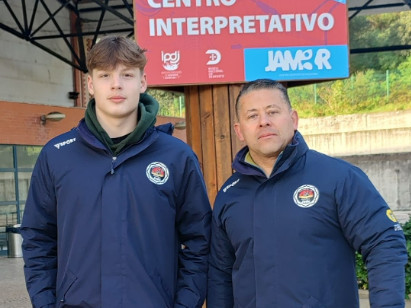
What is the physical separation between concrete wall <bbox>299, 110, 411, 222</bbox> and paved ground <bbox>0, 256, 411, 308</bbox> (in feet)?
36.4

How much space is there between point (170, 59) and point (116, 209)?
2.26m

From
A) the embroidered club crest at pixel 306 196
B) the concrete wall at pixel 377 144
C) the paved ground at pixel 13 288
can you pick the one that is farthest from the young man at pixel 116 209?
the concrete wall at pixel 377 144

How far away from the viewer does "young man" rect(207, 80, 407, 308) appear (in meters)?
2.41

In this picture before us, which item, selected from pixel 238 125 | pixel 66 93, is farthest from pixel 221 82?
pixel 66 93

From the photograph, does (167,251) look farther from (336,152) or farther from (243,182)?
(336,152)

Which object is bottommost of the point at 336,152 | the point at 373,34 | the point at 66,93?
the point at 336,152

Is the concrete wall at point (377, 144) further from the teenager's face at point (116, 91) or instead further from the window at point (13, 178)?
the teenager's face at point (116, 91)

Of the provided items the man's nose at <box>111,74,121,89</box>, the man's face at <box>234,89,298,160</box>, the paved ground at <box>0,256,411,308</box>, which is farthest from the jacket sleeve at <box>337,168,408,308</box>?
the paved ground at <box>0,256,411,308</box>

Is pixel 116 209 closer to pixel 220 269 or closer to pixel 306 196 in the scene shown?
pixel 220 269

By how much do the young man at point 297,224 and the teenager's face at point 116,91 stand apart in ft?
1.59

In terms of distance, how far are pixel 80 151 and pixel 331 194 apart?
1079 mm

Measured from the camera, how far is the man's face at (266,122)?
2656 mm

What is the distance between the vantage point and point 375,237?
240cm

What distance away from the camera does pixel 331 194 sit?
2.50 metres
